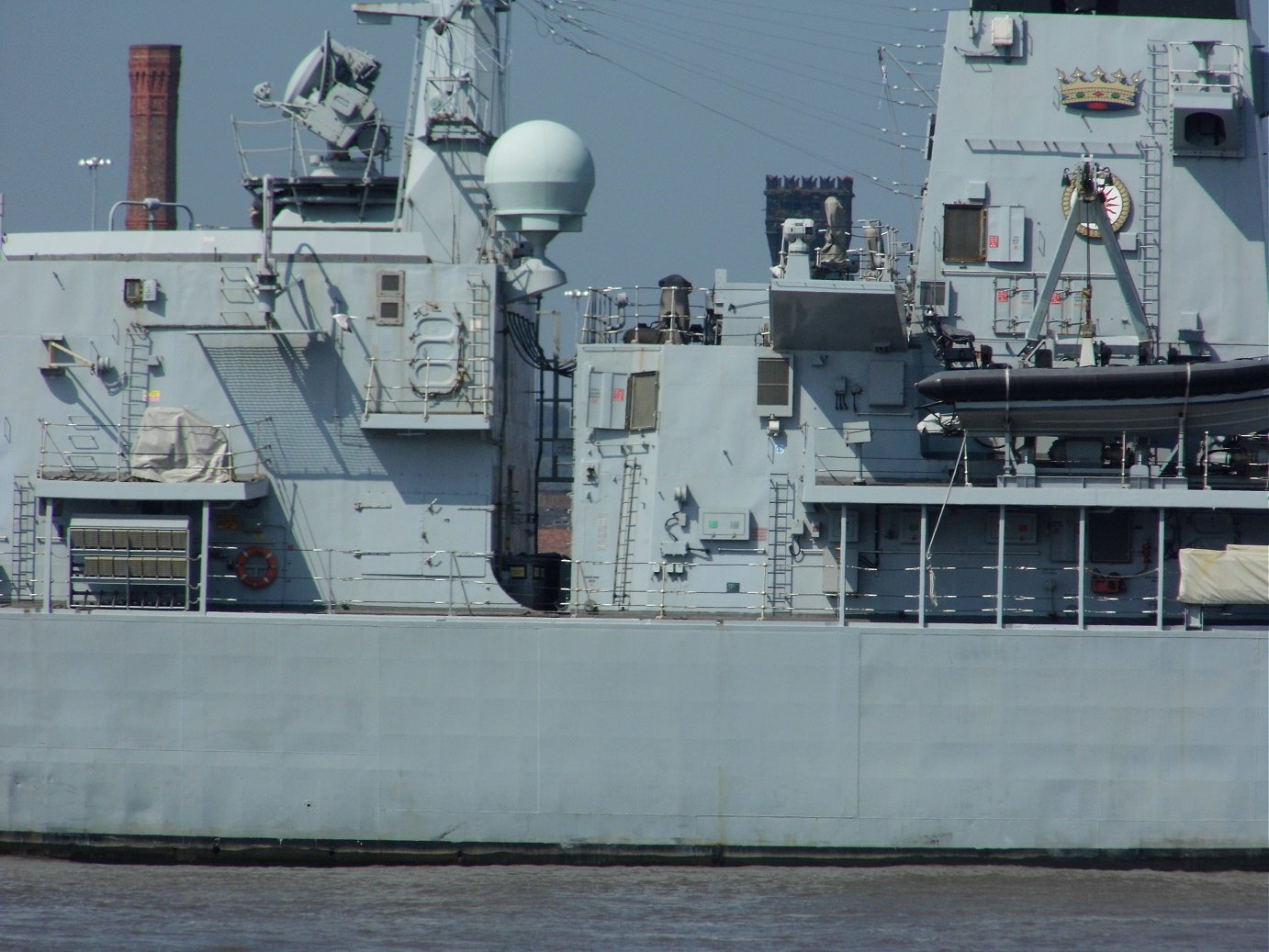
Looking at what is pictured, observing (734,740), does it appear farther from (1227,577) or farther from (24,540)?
(24,540)

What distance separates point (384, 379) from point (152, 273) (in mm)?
2625

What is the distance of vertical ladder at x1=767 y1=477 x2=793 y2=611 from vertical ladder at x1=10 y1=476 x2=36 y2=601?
7385 millimetres

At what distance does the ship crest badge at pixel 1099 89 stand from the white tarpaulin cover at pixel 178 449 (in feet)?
30.3

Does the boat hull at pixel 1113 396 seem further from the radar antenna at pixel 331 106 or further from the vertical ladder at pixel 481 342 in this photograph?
the radar antenna at pixel 331 106

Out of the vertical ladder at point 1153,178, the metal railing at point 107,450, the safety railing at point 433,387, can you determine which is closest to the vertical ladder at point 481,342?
the safety railing at point 433,387

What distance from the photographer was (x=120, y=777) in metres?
13.8

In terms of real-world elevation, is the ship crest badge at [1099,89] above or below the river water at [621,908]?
above

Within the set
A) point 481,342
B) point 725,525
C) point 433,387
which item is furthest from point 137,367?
point 725,525

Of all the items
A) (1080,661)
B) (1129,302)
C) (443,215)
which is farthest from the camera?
(443,215)

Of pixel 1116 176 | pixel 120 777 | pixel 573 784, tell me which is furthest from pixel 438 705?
pixel 1116 176

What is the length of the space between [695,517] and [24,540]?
6.78m

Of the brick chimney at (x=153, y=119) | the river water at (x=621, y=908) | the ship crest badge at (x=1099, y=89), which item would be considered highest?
the brick chimney at (x=153, y=119)

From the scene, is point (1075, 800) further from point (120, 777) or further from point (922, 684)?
point (120, 777)

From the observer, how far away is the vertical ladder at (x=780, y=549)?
14.5 metres
